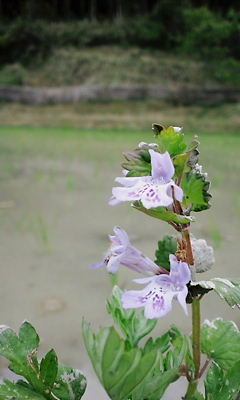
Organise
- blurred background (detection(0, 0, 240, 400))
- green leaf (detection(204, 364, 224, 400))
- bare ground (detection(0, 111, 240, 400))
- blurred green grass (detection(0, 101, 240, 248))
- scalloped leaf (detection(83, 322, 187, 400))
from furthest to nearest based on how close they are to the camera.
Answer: blurred green grass (detection(0, 101, 240, 248)), blurred background (detection(0, 0, 240, 400)), bare ground (detection(0, 111, 240, 400)), green leaf (detection(204, 364, 224, 400)), scalloped leaf (detection(83, 322, 187, 400))

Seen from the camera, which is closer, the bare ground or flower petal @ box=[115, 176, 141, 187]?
flower petal @ box=[115, 176, 141, 187]

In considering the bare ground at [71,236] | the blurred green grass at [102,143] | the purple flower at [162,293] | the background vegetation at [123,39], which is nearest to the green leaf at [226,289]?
the purple flower at [162,293]

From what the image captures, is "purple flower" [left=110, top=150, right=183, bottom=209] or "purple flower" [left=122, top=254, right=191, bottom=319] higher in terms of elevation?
"purple flower" [left=110, top=150, right=183, bottom=209]

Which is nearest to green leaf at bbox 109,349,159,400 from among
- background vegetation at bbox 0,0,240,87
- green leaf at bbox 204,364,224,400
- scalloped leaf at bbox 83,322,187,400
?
scalloped leaf at bbox 83,322,187,400

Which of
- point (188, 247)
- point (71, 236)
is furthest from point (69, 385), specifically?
point (71, 236)

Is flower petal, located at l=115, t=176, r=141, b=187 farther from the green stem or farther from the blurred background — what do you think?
the blurred background

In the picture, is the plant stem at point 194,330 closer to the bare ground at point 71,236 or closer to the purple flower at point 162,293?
the purple flower at point 162,293
